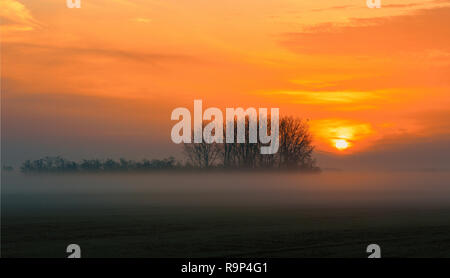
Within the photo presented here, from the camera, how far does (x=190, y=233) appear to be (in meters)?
23.5

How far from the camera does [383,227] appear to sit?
25516mm

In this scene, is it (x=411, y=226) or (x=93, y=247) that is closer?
→ (x=93, y=247)

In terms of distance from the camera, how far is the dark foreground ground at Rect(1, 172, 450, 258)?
758 inches

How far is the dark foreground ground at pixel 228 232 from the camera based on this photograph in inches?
758

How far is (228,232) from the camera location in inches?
927

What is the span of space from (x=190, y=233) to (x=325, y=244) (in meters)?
5.33

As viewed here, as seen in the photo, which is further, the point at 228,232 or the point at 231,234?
the point at 228,232
